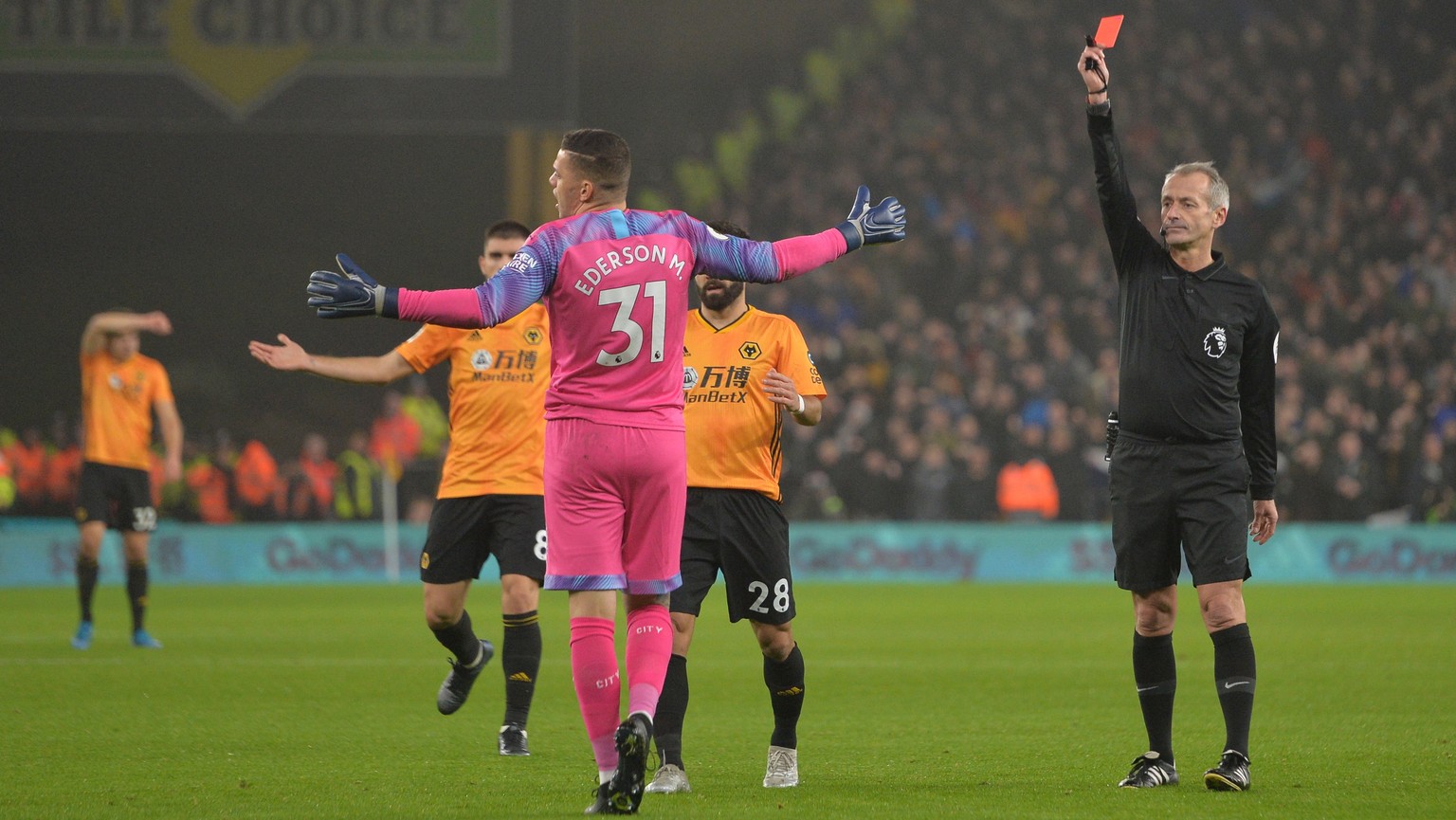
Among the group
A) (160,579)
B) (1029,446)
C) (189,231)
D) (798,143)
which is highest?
(798,143)

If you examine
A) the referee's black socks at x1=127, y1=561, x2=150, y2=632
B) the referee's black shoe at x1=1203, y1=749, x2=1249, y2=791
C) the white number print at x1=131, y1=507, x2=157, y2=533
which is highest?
the referee's black shoe at x1=1203, y1=749, x2=1249, y2=791

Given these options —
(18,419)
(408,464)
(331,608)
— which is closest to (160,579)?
(408,464)

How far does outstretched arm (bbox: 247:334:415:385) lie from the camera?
18.5 feet

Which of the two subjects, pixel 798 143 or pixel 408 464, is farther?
pixel 798 143

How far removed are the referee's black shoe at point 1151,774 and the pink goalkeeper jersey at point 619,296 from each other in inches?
79.4

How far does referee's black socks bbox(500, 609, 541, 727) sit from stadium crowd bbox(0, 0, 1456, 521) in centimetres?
1424

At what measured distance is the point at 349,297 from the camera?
479cm

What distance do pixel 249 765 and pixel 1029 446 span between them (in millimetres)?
16257

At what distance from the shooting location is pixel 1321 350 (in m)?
24.0

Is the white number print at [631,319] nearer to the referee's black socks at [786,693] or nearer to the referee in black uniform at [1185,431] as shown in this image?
the referee's black socks at [786,693]

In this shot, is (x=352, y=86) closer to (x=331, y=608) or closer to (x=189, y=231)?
(x=189, y=231)

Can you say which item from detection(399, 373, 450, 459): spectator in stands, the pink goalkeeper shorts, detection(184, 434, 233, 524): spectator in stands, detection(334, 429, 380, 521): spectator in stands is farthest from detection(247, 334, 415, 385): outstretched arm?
detection(399, 373, 450, 459): spectator in stands

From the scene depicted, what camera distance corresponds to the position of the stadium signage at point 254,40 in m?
24.0

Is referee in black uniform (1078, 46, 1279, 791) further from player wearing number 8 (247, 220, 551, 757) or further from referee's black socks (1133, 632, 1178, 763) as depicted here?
player wearing number 8 (247, 220, 551, 757)
